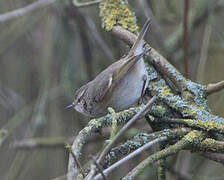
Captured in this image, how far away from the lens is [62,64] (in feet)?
12.3

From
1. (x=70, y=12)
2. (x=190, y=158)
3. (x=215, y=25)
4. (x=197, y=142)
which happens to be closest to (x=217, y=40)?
(x=215, y=25)

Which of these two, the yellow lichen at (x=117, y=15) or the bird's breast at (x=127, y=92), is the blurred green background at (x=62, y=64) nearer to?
the yellow lichen at (x=117, y=15)

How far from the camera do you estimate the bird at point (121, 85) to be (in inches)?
80.7

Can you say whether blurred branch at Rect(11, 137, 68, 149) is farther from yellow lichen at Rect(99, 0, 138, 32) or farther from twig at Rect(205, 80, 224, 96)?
twig at Rect(205, 80, 224, 96)

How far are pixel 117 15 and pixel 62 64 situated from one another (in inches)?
64.3

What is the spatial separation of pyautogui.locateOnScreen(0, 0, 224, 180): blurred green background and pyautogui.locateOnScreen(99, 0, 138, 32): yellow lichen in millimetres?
837

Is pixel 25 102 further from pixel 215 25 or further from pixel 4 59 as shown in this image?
pixel 215 25

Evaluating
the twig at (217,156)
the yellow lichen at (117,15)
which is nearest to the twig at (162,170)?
the twig at (217,156)

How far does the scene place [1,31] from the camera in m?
4.04

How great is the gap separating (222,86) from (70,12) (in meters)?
2.06

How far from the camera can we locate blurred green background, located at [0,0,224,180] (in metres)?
3.27

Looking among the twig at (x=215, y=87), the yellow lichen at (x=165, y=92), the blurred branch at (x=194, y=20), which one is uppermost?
the blurred branch at (x=194, y=20)

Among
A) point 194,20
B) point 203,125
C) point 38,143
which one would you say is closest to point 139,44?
point 203,125

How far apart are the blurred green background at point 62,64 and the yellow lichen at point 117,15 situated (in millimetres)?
837
